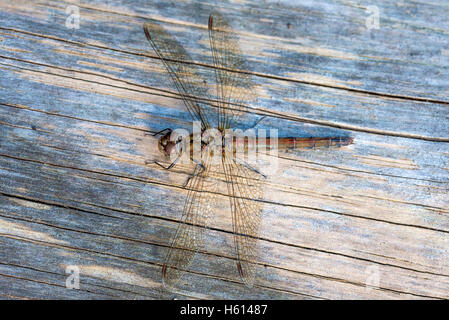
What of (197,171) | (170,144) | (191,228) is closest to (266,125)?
(197,171)

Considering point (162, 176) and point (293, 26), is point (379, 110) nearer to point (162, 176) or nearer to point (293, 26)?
point (293, 26)

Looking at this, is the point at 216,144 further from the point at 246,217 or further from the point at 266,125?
the point at 246,217

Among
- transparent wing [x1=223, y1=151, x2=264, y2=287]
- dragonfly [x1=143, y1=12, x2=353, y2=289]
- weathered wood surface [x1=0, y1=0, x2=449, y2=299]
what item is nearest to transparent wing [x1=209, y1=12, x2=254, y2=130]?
dragonfly [x1=143, y1=12, x2=353, y2=289]

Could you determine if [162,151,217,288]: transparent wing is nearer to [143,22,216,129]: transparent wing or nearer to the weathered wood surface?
the weathered wood surface

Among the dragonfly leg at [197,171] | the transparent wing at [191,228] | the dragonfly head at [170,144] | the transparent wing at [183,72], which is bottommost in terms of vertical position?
the transparent wing at [191,228]

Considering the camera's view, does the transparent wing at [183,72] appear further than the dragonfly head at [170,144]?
Yes

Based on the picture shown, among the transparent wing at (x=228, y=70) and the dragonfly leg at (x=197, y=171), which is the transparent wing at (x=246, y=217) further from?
the transparent wing at (x=228, y=70)

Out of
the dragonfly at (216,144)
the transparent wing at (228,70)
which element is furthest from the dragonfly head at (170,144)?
the transparent wing at (228,70)
